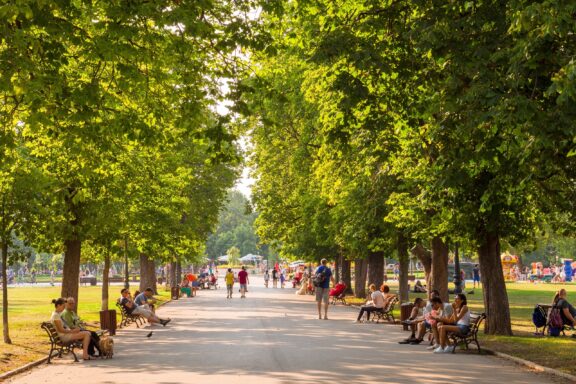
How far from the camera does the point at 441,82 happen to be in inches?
590

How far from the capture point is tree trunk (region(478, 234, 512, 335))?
22812 millimetres

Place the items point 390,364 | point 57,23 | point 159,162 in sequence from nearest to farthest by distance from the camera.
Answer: point 57,23
point 390,364
point 159,162

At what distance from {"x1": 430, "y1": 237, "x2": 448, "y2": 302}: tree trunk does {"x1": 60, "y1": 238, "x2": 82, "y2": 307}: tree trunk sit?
11.1 meters

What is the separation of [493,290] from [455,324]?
4308mm

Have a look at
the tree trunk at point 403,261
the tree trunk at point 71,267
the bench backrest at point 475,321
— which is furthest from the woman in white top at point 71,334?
the tree trunk at point 403,261

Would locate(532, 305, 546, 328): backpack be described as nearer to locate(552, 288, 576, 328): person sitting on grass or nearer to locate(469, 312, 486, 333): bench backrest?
locate(552, 288, 576, 328): person sitting on grass

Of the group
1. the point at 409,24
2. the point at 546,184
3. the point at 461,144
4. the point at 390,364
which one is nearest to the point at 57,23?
the point at 409,24

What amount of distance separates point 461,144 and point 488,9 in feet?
8.41

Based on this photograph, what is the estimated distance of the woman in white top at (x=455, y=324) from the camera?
60.8 feet

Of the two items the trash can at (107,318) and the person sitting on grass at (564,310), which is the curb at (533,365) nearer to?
the person sitting on grass at (564,310)

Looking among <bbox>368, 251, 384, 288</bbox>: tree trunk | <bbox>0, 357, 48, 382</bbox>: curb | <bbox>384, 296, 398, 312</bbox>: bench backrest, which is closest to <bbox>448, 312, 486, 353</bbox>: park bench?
<bbox>0, 357, 48, 382</bbox>: curb

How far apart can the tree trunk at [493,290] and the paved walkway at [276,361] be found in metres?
2.34

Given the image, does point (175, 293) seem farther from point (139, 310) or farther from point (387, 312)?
point (139, 310)

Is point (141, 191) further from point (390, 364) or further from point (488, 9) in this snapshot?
point (488, 9)
